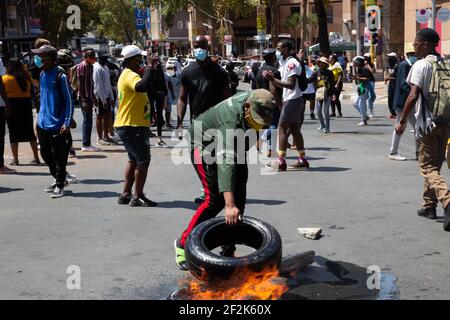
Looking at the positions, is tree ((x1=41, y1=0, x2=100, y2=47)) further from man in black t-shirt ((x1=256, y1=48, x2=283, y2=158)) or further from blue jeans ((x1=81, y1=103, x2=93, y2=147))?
man in black t-shirt ((x1=256, y1=48, x2=283, y2=158))

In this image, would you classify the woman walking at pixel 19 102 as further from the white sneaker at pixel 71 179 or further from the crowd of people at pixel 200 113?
the white sneaker at pixel 71 179

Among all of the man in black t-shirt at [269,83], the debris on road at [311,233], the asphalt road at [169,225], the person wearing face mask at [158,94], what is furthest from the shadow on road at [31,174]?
the debris on road at [311,233]

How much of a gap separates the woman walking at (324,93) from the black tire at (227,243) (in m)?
9.91

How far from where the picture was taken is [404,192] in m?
8.64

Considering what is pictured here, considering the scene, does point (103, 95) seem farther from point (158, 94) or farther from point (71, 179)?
point (71, 179)

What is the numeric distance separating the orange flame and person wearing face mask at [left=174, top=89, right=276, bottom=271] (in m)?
0.43

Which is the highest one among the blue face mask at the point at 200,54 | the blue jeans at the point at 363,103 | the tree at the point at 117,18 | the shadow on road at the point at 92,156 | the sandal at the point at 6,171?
the tree at the point at 117,18

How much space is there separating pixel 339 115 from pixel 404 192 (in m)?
11.6

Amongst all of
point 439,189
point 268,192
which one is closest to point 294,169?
point 268,192

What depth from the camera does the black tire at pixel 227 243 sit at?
4672 mm

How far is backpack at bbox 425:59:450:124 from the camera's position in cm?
688

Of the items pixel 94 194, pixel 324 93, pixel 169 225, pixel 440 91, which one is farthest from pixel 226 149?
pixel 324 93

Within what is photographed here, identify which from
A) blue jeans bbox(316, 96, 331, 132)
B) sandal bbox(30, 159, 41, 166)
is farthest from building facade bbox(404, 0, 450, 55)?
sandal bbox(30, 159, 41, 166)
